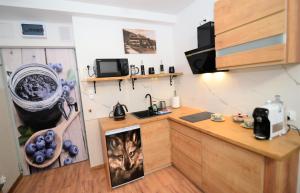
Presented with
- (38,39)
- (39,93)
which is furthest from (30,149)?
(38,39)

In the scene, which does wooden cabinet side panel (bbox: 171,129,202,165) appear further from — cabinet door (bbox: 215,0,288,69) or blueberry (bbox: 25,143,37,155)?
blueberry (bbox: 25,143,37,155)

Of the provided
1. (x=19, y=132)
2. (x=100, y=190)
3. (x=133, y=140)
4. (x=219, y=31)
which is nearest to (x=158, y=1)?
(x=219, y=31)

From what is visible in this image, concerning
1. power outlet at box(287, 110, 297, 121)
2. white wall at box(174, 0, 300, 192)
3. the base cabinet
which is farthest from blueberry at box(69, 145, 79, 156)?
power outlet at box(287, 110, 297, 121)

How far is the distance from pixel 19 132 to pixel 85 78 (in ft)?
4.77

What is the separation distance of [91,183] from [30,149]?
125 centimetres

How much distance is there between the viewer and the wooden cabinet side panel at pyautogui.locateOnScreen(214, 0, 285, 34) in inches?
47.3

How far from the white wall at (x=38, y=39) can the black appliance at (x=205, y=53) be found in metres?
2.07

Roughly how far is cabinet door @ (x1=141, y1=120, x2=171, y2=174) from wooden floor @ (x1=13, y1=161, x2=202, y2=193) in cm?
13

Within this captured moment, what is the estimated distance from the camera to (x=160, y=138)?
7.75 ft

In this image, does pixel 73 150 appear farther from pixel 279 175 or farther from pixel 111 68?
pixel 279 175

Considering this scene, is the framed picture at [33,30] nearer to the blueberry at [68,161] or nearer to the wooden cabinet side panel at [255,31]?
the blueberry at [68,161]

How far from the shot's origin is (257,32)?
4.31 ft

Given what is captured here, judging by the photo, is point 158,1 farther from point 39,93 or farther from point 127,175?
point 127,175

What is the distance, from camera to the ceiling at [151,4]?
2.21 meters
